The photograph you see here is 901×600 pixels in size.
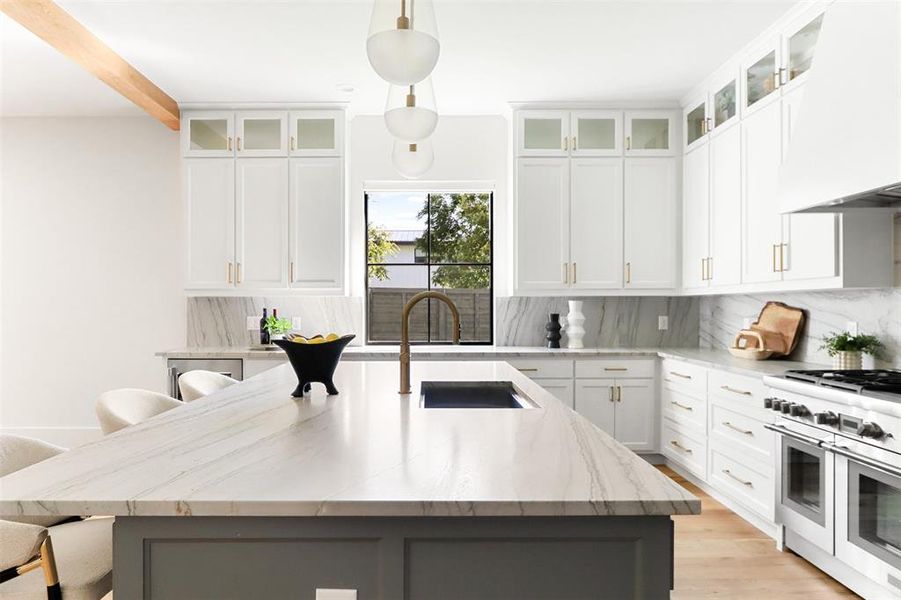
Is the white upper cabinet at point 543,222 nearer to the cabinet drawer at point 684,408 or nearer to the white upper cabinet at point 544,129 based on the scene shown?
the white upper cabinet at point 544,129

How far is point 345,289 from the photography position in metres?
4.82

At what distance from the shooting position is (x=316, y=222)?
15.7 feet

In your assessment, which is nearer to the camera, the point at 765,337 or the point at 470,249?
the point at 765,337

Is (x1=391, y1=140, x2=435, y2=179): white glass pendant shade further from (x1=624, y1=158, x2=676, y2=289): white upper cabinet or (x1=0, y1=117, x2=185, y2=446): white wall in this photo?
(x1=0, y1=117, x2=185, y2=446): white wall

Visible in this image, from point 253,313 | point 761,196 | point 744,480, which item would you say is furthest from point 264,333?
point 761,196

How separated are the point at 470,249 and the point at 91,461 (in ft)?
13.9

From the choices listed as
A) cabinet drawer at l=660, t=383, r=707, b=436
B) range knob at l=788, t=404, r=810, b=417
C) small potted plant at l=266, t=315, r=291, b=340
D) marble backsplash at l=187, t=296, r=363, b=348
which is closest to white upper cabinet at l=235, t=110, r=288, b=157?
marble backsplash at l=187, t=296, r=363, b=348

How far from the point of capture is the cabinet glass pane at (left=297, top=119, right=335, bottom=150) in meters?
4.80

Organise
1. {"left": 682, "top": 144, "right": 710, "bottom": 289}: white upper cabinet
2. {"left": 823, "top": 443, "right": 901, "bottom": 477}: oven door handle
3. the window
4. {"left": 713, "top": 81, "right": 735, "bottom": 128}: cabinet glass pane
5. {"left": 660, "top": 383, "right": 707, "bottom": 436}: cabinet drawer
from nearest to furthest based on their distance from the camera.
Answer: {"left": 823, "top": 443, "right": 901, "bottom": 477}: oven door handle
{"left": 660, "top": 383, "right": 707, "bottom": 436}: cabinet drawer
{"left": 713, "top": 81, "right": 735, "bottom": 128}: cabinet glass pane
{"left": 682, "top": 144, "right": 710, "bottom": 289}: white upper cabinet
the window

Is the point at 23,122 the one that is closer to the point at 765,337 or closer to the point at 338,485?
the point at 338,485

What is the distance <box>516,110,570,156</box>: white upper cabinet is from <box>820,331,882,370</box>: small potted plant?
240 cm

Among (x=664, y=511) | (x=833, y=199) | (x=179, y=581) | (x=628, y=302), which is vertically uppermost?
(x=833, y=199)

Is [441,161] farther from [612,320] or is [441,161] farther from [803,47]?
[803,47]

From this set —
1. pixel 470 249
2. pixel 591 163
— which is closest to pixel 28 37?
pixel 470 249
